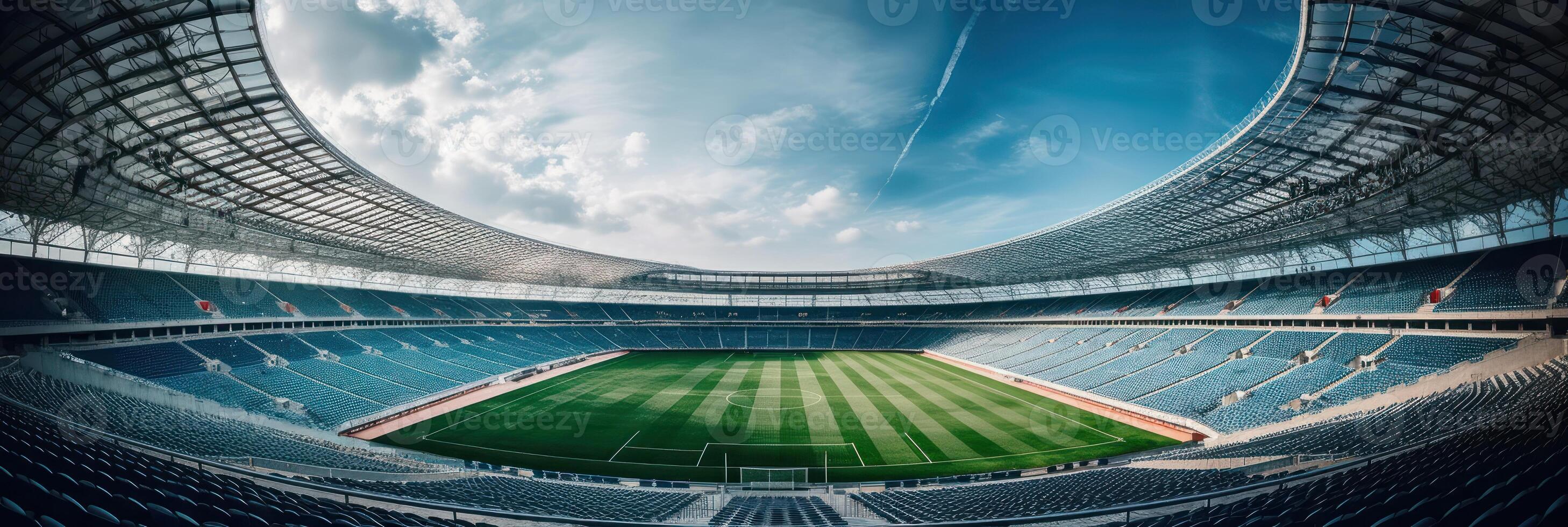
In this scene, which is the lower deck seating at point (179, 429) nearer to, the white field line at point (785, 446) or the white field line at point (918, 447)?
the white field line at point (785, 446)

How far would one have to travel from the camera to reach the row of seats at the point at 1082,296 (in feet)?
83.4

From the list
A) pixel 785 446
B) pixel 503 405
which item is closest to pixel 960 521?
pixel 785 446

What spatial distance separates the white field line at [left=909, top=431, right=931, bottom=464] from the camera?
24.2 m

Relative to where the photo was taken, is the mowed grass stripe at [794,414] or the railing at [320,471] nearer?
the railing at [320,471]

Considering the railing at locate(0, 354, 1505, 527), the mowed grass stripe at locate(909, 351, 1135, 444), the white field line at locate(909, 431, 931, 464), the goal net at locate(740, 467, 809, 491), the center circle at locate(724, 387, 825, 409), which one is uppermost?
the railing at locate(0, 354, 1505, 527)

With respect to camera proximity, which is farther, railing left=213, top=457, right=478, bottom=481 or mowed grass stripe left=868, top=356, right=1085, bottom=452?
mowed grass stripe left=868, top=356, right=1085, bottom=452

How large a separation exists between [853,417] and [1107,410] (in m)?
15.6

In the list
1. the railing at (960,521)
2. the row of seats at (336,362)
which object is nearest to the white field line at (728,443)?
the row of seats at (336,362)

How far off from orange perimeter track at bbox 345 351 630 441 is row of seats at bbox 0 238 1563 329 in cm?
1371

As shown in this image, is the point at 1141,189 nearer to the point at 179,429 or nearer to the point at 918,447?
the point at 918,447

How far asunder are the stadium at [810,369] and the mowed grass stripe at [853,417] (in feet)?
1.03

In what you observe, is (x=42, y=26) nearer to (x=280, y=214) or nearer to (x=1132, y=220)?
(x=280, y=214)

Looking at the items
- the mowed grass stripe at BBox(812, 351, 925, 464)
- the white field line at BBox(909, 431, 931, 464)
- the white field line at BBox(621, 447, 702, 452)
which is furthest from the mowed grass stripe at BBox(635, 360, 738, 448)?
the white field line at BBox(909, 431, 931, 464)

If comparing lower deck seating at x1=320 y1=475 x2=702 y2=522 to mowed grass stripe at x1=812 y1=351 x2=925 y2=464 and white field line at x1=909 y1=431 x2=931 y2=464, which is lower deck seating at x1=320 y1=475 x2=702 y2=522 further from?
white field line at x1=909 y1=431 x2=931 y2=464
